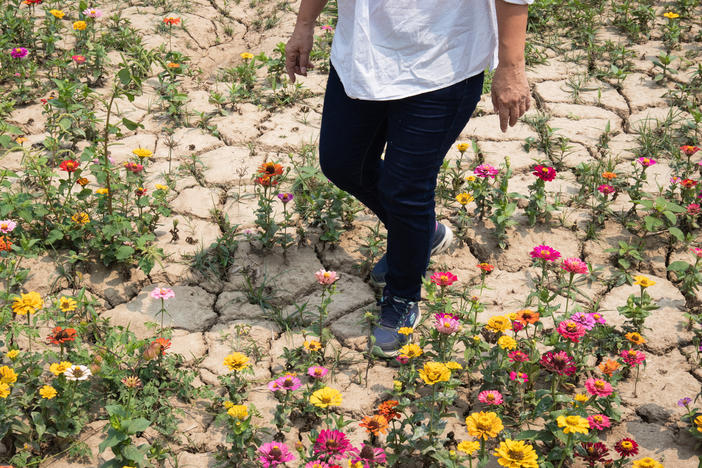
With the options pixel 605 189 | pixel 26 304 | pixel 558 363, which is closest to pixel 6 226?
pixel 26 304

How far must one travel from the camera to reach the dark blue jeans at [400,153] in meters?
2.11

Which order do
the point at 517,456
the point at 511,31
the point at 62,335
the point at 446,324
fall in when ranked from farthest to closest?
the point at 446,324 → the point at 62,335 → the point at 511,31 → the point at 517,456

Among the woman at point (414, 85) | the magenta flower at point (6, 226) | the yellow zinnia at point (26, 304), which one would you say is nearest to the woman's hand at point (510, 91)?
the woman at point (414, 85)

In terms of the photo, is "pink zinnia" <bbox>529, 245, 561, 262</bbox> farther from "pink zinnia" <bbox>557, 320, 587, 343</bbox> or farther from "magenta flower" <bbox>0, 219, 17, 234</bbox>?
"magenta flower" <bbox>0, 219, 17, 234</bbox>

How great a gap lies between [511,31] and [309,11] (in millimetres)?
772

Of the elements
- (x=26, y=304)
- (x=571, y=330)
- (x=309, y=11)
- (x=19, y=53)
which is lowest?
(x=571, y=330)

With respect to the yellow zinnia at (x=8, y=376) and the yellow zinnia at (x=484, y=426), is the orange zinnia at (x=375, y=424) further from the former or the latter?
the yellow zinnia at (x=8, y=376)

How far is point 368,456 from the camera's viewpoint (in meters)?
1.94

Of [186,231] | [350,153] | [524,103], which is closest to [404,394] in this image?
[350,153]

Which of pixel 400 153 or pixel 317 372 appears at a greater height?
pixel 400 153

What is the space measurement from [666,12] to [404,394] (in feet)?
12.3

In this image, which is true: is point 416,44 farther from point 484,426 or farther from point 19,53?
point 19,53

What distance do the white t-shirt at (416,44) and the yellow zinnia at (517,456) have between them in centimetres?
100

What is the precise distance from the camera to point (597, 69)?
171 inches
